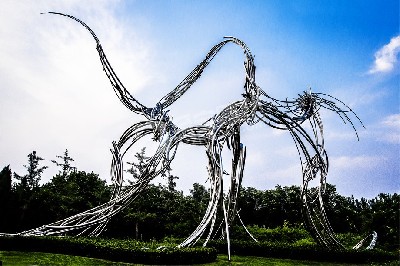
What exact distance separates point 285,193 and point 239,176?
22825mm

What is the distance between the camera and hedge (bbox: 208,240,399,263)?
14727mm

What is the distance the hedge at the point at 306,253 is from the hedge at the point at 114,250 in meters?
4.12

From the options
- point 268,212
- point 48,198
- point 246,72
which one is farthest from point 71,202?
point 268,212

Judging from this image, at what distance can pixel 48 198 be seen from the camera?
78.9 ft

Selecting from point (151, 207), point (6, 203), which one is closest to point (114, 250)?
point (6, 203)

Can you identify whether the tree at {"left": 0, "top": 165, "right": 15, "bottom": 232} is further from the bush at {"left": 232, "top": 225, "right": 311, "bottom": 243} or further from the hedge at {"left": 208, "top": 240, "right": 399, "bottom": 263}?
the bush at {"left": 232, "top": 225, "right": 311, "bottom": 243}

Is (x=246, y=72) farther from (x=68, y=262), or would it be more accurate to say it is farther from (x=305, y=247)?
(x=68, y=262)

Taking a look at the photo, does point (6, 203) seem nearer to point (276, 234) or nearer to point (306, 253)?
point (276, 234)

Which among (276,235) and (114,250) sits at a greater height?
(276,235)

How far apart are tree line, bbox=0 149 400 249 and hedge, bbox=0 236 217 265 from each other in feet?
16.7

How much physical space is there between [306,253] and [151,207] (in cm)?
1446

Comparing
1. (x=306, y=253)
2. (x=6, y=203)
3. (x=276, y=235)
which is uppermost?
(x=6, y=203)

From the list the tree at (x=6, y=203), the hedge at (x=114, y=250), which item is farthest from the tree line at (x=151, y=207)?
the hedge at (x=114, y=250)

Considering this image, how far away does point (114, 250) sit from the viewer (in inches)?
451
